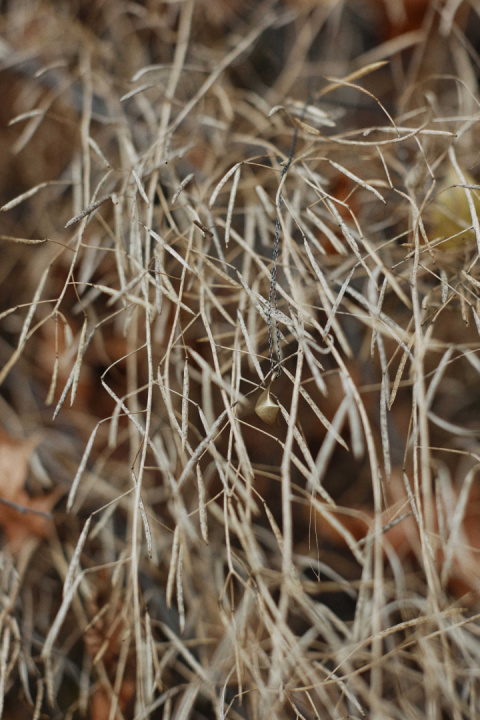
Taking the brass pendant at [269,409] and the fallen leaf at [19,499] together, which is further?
the fallen leaf at [19,499]

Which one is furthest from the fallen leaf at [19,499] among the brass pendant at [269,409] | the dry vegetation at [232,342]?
the brass pendant at [269,409]

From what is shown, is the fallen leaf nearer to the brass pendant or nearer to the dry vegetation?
the dry vegetation

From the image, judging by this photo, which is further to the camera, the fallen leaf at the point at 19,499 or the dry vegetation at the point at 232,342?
the fallen leaf at the point at 19,499

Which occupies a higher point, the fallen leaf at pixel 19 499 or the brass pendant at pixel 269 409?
the brass pendant at pixel 269 409

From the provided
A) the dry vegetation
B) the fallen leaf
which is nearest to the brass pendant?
the dry vegetation

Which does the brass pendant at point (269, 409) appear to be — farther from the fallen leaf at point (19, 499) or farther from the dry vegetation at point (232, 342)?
the fallen leaf at point (19, 499)

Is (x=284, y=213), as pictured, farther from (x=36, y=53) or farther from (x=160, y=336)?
(x=36, y=53)

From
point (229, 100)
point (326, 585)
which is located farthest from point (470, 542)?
point (229, 100)

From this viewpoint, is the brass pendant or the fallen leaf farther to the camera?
the fallen leaf

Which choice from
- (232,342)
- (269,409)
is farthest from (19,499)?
(269,409)
